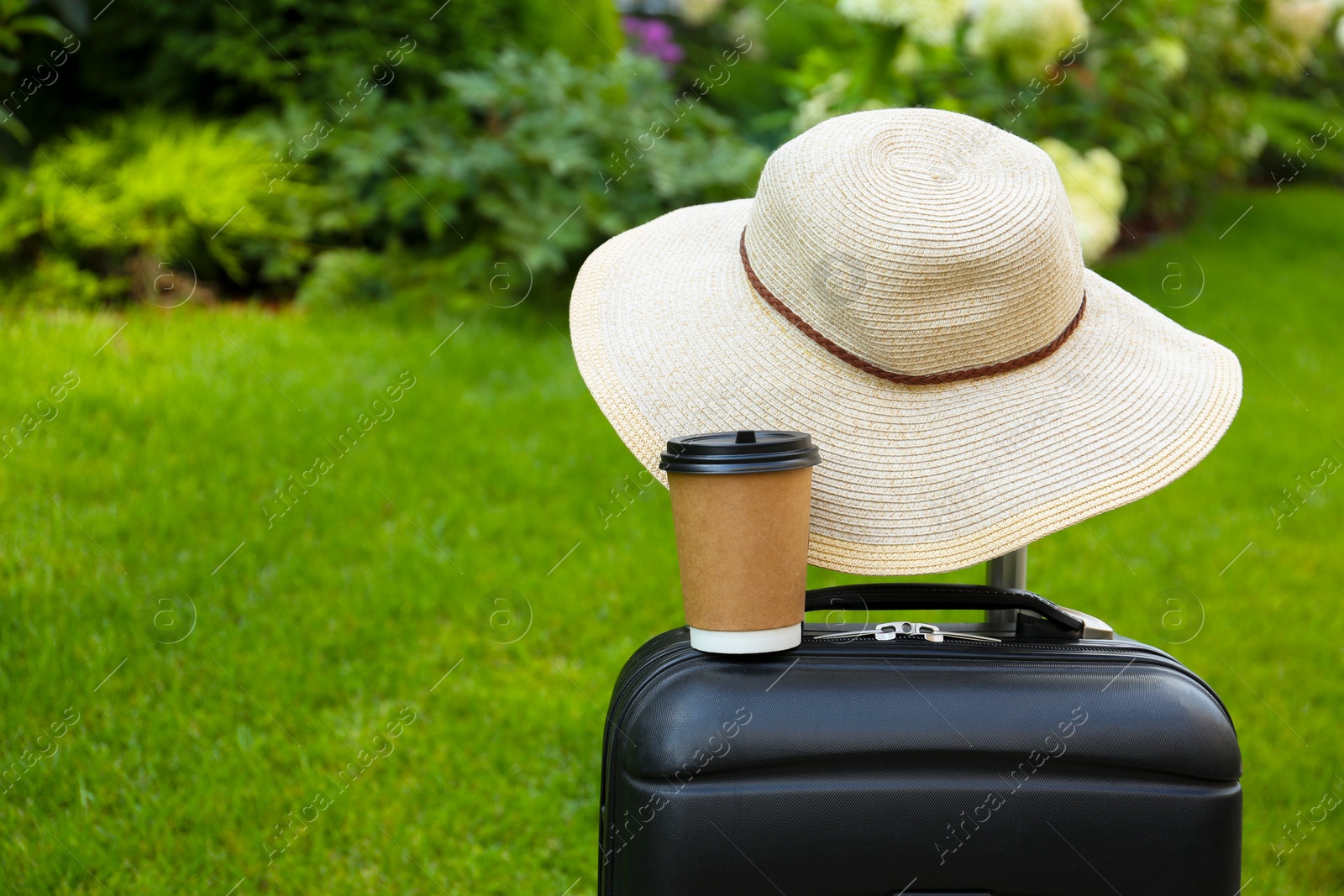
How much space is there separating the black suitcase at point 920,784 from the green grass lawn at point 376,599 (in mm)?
906

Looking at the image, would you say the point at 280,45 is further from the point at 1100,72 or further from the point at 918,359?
the point at 918,359

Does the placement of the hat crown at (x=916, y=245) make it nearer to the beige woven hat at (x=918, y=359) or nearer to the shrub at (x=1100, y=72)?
the beige woven hat at (x=918, y=359)

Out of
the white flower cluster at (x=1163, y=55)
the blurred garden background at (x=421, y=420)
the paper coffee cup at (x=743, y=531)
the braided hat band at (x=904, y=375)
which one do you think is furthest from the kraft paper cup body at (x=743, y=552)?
the white flower cluster at (x=1163, y=55)

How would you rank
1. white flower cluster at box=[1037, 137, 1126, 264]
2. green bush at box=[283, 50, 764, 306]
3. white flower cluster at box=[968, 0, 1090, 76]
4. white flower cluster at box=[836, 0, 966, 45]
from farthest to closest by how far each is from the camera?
green bush at box=[283, 50, 764, 306]
white flower cluster at box=[1037, 137, 1126, 264]
white flower cluster at box=[836, 0, 966, 45]
white flower cluster at box=[968, 0, 1090, 76]

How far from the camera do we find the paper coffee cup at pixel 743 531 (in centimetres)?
129

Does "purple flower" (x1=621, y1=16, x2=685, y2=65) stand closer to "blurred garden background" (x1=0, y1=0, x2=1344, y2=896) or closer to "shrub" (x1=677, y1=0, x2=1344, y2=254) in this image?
"blurred garden background" (x1=0, y1=0, x2=1344, y2=896)

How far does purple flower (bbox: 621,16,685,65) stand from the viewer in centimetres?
643

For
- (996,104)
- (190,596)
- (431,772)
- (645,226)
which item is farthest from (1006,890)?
(996,104)

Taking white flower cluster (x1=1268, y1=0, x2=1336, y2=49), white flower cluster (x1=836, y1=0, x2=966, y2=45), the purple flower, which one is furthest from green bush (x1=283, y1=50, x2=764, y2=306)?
white flower cluster (x1=1268, y1=0, x2=1336, y2=49)

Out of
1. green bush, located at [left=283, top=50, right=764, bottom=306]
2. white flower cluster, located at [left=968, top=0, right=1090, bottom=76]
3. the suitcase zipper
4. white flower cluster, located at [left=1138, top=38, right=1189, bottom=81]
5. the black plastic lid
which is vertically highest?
the black plastic lid

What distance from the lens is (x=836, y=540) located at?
1.45 m

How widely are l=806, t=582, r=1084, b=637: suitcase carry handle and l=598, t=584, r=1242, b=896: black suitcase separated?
0.37 ft

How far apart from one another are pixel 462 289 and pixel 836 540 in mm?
3251

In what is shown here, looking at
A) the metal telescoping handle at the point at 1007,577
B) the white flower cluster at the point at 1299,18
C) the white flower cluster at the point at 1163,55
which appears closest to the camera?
the metal telescoping handle at the point at 1007,577
